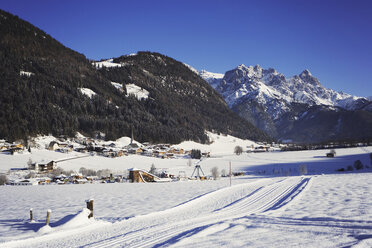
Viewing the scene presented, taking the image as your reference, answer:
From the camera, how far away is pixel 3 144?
73750 millimetres

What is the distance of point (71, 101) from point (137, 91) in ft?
221

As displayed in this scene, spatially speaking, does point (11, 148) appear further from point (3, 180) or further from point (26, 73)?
point (26, 73)

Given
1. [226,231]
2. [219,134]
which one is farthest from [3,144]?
[219,134]

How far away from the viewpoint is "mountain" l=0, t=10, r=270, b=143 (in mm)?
99188

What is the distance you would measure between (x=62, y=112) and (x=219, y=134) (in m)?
109

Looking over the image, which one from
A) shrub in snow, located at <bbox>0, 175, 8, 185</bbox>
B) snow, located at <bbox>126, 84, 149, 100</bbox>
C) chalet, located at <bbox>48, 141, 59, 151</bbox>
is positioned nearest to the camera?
shrub in snow, located at <bbox>0, 175, 8, 185</bbox>

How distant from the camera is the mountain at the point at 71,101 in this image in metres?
99.2

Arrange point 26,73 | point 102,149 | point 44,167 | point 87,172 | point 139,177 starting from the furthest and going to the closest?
point 26,73 < point 102,149 < point 44,167 < point 87,172 < point 139,177

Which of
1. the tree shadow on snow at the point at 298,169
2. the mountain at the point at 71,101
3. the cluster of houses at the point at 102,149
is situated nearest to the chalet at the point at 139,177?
the tree shadow on snow at the point at 298,169

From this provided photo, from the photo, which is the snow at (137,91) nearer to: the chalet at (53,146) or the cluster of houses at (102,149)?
the cluster of houses at (102,149)

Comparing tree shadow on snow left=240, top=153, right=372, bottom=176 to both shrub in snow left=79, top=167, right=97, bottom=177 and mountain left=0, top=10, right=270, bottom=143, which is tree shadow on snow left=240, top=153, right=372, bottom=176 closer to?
shrub in snow left=79, top=167, right=97, bottom=177

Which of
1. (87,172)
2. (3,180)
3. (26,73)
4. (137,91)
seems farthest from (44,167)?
(137,91)

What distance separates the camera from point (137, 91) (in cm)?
18775

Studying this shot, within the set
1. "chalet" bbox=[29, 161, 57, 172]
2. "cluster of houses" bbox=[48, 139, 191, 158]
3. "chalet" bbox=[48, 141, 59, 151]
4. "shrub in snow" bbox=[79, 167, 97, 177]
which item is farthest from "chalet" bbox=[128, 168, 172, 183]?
"chalet" bbox=[48, 141, 59, 151]
